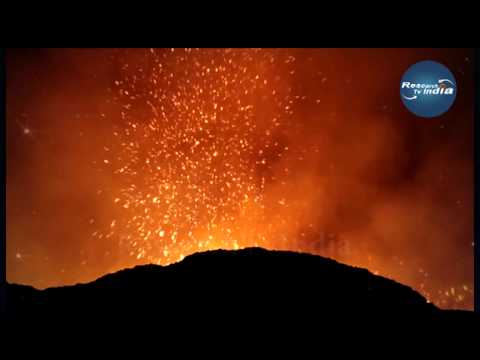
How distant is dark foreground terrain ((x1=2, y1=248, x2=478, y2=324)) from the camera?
443cm

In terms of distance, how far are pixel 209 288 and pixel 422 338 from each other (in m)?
1.93

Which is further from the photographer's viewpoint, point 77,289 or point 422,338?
point 77,289

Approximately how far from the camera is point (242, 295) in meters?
4.62

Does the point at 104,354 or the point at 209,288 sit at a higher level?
the point at 209,288

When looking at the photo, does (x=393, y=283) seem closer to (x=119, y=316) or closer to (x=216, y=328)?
(x=216, y=328)

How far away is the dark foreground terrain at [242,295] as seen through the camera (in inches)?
175

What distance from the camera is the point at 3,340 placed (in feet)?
13.1

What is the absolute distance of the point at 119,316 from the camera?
14.4 feet
